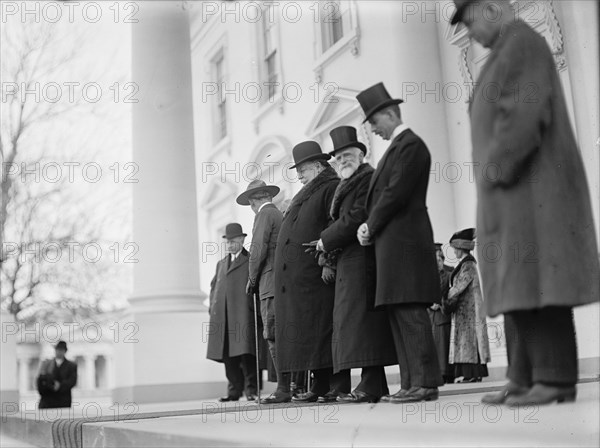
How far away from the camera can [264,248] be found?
6469 millimetres

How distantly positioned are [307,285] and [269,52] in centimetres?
1051

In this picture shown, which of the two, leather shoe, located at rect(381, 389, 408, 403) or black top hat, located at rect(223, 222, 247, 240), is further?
black top hat, located at rect(223, 222, 247, 240)

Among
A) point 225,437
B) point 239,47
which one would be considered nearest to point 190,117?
point 239,47

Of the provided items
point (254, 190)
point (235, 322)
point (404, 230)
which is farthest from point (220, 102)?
point (404, 230)

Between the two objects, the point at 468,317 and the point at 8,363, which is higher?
the point at 468,317

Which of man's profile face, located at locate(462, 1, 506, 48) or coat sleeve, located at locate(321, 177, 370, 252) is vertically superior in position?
man's profile face, located at locate(462, 1, 506, 48)

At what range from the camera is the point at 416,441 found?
2.53m

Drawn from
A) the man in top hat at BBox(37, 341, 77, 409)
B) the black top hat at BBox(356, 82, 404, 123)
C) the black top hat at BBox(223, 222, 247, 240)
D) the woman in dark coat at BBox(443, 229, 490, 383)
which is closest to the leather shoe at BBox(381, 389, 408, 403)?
the black top hat at BBox(356, 82, 404, 123)

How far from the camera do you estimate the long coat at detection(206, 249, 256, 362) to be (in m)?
8.00

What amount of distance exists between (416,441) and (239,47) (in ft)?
49.1

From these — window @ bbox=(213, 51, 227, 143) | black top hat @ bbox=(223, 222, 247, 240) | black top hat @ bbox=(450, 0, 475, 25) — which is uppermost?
window @ bbox=(213, 51, 227, 143)

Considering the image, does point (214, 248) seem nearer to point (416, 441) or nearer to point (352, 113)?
point (352, 113)

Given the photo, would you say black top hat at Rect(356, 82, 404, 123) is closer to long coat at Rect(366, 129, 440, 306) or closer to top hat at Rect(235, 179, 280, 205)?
long coat at Rect(366, 129, 440, 306)

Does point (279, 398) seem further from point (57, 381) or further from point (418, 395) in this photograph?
point (57, 381)
